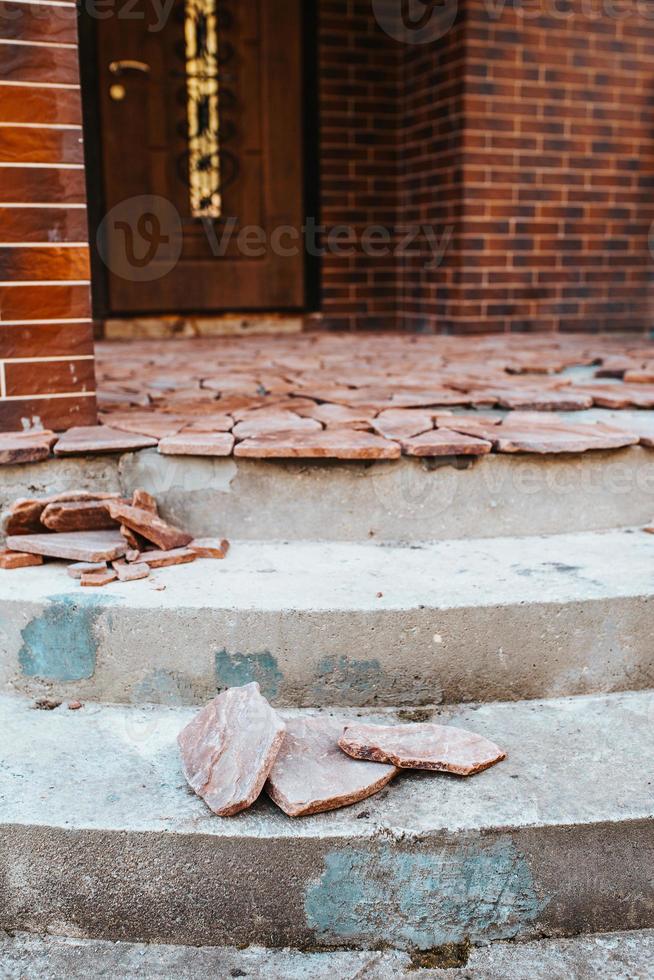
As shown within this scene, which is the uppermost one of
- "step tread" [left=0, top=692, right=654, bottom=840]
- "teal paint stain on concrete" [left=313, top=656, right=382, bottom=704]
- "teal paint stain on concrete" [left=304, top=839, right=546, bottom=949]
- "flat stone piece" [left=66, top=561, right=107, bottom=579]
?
"flat stone piece" [left=66, top=561, right=107, bottom=579]

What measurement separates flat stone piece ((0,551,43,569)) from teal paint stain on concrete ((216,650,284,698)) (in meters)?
0.52

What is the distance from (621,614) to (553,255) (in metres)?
3.68

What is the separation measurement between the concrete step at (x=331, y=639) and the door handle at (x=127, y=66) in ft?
12.0

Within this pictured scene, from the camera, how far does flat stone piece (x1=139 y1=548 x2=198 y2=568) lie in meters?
1.96

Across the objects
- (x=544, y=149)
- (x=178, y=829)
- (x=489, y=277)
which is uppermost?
(x=544, y=149)

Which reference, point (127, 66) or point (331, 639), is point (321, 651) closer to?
point (331, 639)

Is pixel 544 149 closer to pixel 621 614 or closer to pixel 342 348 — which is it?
pixel 342 348

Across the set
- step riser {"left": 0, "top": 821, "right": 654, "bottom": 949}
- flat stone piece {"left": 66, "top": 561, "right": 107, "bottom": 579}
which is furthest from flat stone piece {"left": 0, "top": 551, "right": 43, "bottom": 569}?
step riser {"left": 0, "top": 821, "right": 654, "bottom": 949}

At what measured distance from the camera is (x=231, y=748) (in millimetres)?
1494

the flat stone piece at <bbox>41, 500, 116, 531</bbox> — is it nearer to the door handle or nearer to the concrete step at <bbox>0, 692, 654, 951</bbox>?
the concrete step at <bbox>0, 692, 654, 951</bbox>

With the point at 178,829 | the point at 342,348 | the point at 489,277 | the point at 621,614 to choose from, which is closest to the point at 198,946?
the point at 178,829

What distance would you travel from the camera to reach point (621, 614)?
5.92ft
